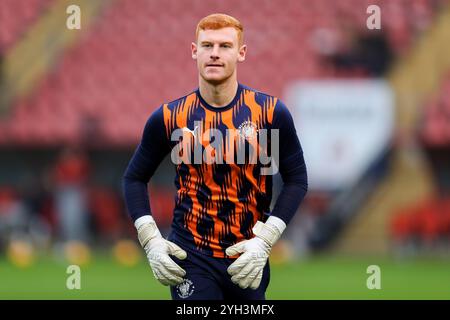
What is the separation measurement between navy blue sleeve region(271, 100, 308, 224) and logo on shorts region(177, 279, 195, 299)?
23.0 inches

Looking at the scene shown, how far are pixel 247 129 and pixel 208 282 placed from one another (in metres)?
0.83

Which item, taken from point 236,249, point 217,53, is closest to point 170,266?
point 236,249

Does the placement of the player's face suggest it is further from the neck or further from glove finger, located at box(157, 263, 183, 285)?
glove finger, located at box(157, 263, 183, 285)

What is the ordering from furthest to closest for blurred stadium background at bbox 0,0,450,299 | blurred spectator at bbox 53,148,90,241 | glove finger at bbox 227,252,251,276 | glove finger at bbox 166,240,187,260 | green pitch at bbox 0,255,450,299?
blurred stadium background at bbox 0,0,450,299
blurred spectator at bbox 53,148,90,241
green pitch at bbox 0,255,450,299
glove finger at bbox 166,240,187,260
glove finger at bbox 227,252,251,276

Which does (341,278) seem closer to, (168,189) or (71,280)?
(71,280)

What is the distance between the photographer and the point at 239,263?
206 inches

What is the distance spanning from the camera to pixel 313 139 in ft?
58.2

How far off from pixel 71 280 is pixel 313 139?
6737 millimetres

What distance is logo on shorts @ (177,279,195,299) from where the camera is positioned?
5305mm

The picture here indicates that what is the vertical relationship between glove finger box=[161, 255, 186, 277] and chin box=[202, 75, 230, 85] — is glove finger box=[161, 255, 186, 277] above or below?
below

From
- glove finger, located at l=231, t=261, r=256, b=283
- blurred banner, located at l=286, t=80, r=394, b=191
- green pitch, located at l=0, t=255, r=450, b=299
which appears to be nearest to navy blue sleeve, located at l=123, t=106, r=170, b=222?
glove finger, located at l=231, t=261, r=256, b=283

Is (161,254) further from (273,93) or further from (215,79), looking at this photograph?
(273,93)

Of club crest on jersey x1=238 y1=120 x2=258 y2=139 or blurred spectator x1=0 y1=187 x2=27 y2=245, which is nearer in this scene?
club crest on jersey x1=238 y1=120 x2=258 y2=139

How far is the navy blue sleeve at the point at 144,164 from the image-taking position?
540 centimetres
